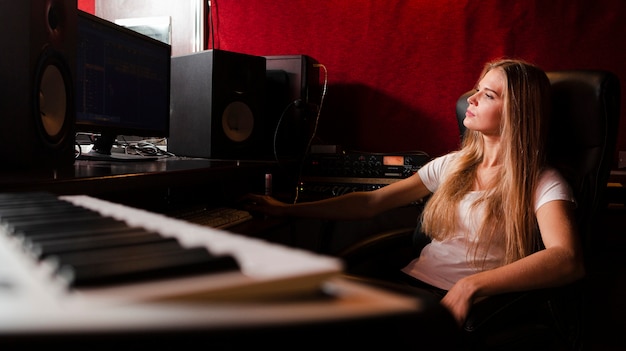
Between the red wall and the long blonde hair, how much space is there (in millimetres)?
936

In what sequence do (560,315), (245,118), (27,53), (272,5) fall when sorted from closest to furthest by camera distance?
(27,53)
(560,315)
(245,118)
(272,5)

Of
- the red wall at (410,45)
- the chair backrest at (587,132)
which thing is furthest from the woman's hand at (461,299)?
the red wall at (410,45)

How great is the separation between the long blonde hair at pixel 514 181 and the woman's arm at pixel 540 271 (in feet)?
0.32

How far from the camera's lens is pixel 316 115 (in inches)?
92.8

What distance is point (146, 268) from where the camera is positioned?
27 cm

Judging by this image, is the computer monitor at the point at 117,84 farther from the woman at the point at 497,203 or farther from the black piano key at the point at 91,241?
the black piano key at the point at 91,241

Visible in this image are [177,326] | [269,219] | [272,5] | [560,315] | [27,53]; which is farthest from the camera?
[272,5]

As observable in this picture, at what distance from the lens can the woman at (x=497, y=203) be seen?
1308 millimetres

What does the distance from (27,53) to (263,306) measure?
3.31 feet

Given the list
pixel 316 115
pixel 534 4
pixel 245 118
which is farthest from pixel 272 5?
pixel 534 4

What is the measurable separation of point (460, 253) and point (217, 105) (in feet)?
3.10

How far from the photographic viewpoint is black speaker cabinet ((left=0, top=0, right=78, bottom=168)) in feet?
3.40

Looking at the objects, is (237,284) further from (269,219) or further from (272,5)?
(272,5)

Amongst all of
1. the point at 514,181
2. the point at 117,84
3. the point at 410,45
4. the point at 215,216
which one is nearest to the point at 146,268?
the point at 215,216
